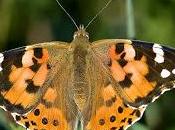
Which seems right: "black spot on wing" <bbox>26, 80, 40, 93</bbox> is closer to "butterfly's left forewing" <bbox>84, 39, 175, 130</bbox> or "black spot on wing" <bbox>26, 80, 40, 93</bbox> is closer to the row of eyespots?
the row of eyespots

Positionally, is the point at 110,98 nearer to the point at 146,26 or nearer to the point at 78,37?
the point at 78,37

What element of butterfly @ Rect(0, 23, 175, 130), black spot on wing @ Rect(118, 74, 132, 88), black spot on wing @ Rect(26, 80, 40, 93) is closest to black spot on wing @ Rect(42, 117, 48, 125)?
butterfly @ Rect(0, 23, 175, 130)

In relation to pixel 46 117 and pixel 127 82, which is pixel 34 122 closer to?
pixel 46 117

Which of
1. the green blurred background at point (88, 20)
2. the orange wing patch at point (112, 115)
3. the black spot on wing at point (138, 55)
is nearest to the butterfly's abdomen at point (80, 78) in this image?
the orange wing patch at point (112, 115)

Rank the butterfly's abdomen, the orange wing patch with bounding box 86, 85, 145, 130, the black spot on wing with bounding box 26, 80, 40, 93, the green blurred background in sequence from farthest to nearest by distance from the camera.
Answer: the green blurred background → the butterfly's abdomen → the black spot on wing with bounding box 26, 80, 40, 93 → the orange wing patch with bounding box 86, 85, 145, 130

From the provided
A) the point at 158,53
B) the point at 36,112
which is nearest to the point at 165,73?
the point at 158,53

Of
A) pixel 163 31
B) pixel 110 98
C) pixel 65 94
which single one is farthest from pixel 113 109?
pixel 163 31
